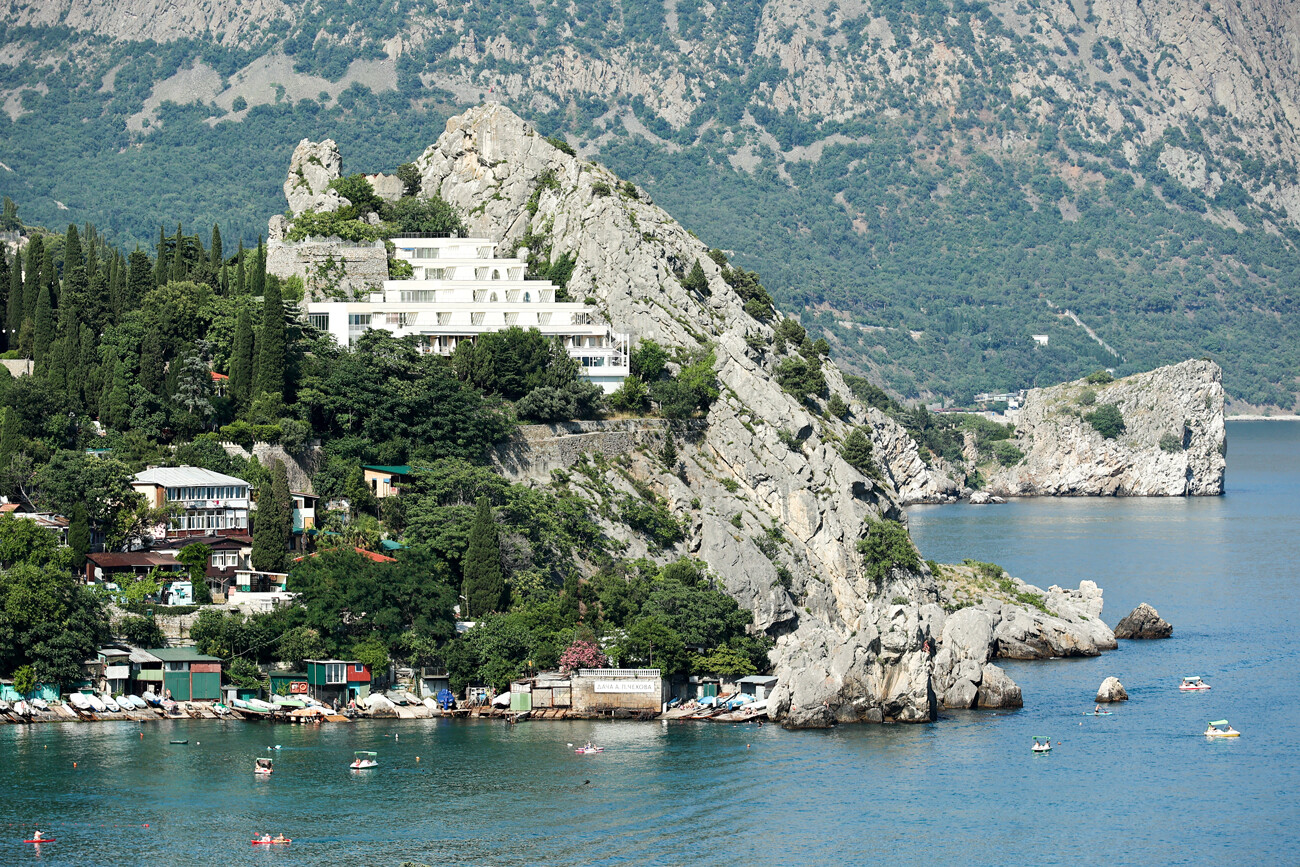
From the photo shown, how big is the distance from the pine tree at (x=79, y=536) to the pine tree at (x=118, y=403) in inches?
380

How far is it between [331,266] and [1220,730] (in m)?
52.6

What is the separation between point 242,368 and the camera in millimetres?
91688

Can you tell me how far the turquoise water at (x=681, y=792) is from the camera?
6297cm

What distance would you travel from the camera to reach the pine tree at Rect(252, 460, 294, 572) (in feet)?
273

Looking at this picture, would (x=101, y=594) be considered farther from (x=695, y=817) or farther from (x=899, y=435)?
(x=899, y=435)

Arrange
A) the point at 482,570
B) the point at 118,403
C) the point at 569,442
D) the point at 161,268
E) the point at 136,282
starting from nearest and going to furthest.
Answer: the point at 482,570 < the point at 118,403 < the point at 569,442 < the point at 136,282 < the point at 161,268

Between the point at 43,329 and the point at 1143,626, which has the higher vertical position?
the point at 43,329

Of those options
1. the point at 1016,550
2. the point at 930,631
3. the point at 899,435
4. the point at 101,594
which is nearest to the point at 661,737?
the point at 930,631

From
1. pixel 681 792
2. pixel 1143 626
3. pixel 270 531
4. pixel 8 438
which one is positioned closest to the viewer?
pixel 681 792

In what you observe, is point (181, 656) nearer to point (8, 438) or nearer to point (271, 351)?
point (8, 438)

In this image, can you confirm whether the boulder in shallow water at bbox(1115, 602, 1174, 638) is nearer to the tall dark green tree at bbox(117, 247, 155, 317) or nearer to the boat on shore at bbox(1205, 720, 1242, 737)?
the boat on shore at bbox(1205, 720, 1242, 737)

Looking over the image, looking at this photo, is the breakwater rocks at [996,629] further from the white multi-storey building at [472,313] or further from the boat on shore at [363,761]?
the boat on shore at [363,761]

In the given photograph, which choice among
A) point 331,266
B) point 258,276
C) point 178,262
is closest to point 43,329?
point 178,262

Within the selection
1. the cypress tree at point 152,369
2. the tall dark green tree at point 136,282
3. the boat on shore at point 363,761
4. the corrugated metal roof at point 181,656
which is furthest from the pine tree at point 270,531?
the tall dark green tree at point 136,282
